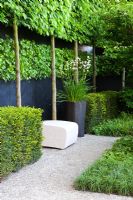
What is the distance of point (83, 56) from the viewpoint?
1013 cm

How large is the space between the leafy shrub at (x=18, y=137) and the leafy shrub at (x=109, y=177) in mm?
909

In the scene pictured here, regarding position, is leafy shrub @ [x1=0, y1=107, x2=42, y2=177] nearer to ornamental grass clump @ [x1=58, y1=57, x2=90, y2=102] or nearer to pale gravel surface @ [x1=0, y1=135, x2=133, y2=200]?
pale gravel surface @ [x1=0, y1=135, x2=133, y2=200]

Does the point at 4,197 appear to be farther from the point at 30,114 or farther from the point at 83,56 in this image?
the point at 83,56

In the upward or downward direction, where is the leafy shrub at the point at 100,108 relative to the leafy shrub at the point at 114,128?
upward

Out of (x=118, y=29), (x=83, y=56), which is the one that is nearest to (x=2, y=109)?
(x=118, y=29)

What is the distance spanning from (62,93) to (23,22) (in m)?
2.31

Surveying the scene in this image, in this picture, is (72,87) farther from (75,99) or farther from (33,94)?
(33,94)

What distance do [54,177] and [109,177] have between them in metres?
0.80

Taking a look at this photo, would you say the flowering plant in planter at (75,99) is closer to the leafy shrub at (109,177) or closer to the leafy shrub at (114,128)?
the leafy shrub at (114,128)


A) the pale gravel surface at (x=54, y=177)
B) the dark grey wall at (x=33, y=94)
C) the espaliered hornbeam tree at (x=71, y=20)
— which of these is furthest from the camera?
the dark grey wall at (x=33, y=94)

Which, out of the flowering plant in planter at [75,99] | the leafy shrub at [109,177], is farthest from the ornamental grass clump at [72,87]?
the leafy shrub at [109,177]

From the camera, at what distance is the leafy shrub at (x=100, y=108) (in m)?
8.69

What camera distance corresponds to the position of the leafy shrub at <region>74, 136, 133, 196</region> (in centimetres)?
461

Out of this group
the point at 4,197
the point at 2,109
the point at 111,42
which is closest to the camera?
the point at 4,197
